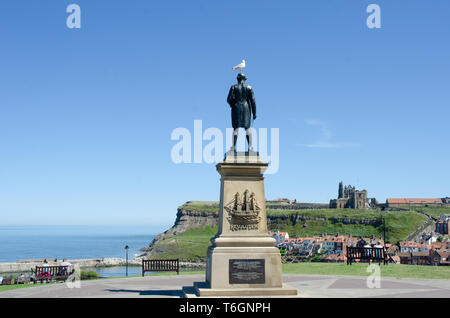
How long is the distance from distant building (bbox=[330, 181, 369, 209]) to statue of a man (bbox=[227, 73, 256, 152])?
6258 inches

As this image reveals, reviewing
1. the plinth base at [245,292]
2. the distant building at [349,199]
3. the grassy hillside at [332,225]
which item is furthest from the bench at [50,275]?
the distant building at [349,199]

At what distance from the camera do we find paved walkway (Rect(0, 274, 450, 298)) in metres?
13.1

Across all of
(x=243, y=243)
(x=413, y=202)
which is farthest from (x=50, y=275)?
(x=413, y=202)

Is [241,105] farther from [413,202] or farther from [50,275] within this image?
[413,202]

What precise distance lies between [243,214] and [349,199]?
541 feet

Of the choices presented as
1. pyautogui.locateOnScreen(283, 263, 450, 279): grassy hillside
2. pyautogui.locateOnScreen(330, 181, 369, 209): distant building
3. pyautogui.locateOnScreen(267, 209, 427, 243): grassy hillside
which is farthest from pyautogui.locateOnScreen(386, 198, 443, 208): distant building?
pyautogui.locateOnScreen(283, 263, 450, 279): grassy hillside

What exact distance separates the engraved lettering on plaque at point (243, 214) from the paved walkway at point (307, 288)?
2.31 m

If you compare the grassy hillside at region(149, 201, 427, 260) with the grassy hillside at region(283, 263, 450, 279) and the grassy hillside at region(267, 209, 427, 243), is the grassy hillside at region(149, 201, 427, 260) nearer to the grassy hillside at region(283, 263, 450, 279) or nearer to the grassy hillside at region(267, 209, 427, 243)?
the grassy hillside at region(267, 209, 427, 243)

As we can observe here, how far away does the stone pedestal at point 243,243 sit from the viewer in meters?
12.0

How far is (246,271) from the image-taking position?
39.7 ft

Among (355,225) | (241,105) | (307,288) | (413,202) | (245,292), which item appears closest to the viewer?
(245,292)

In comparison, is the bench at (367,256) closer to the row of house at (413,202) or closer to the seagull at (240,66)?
the seagull at (240,66)
